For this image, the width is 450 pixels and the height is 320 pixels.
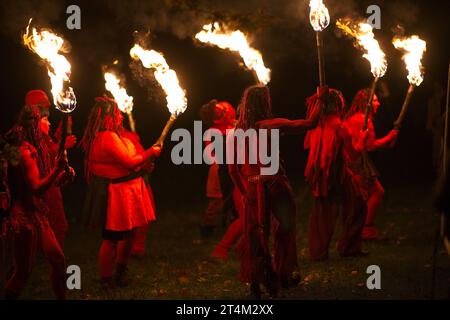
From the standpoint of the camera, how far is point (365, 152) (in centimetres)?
973

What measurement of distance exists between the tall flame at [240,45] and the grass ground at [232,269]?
238 centimetres

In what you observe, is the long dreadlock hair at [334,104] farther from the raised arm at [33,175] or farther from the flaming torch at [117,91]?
the raised arm at [33,175]

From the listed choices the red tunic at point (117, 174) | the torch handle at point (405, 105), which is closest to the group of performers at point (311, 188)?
the torch handle at point (405, 105)

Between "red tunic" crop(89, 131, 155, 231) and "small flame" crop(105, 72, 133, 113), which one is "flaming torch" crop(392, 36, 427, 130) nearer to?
"red tunic" crop(89, 131, 155, 231)

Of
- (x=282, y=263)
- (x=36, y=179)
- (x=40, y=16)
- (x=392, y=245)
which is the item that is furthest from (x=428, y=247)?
(x=40, y=16)

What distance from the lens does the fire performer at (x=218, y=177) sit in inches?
414

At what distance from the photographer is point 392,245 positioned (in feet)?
33.7

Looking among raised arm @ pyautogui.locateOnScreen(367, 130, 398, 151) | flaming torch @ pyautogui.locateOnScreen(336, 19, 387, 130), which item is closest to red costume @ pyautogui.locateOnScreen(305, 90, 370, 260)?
flaming torch @ pyautogui.locateOnScreen(336, 19, 387, 130)

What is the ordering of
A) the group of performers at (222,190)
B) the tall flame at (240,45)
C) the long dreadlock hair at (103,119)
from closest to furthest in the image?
1. the group of performers at (222,190)
2. the long dreadlock hair at (103,119)
3. the tall flame at (240,45)

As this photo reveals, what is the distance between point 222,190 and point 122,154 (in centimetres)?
318

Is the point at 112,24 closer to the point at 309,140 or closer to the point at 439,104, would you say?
the point at 439,104

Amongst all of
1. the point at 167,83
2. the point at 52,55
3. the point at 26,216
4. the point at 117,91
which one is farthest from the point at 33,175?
the point at 117,91

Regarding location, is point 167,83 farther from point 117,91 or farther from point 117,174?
point 117,91
